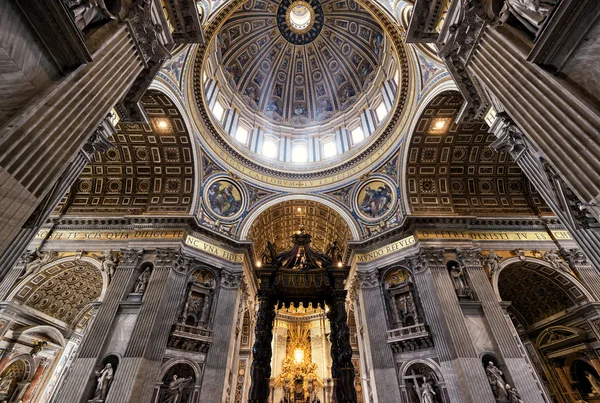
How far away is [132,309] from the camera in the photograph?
38.4ft

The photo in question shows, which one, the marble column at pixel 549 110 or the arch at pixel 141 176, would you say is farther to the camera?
the arch at pixel 141 176

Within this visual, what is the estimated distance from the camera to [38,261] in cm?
1289

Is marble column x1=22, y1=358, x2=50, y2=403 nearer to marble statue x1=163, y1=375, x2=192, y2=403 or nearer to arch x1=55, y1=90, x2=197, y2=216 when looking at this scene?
arch x1=55, y1=90, x2=197, y2=216

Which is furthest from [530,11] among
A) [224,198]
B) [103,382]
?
[103,382]

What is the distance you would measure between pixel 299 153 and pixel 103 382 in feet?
56.7

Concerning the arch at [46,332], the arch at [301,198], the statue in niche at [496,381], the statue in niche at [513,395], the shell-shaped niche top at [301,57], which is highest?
the shell-shaped niche top at [301,57]

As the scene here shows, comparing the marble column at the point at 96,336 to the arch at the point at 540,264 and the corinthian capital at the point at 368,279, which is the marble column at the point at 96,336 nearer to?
the corinthian capital at the point at 368,279

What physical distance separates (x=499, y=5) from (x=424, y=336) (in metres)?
11.7

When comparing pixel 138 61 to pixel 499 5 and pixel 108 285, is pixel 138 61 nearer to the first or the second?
pixel 499 5

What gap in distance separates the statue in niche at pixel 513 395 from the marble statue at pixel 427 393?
254cm

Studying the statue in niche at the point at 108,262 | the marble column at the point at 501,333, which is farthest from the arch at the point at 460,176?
the statue in niche at the point at 108,262

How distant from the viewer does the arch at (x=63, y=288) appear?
41.1 feet

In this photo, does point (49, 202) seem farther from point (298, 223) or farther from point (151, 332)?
point (298, 223)

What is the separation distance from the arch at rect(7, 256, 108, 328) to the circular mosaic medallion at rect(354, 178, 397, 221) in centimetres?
1426
